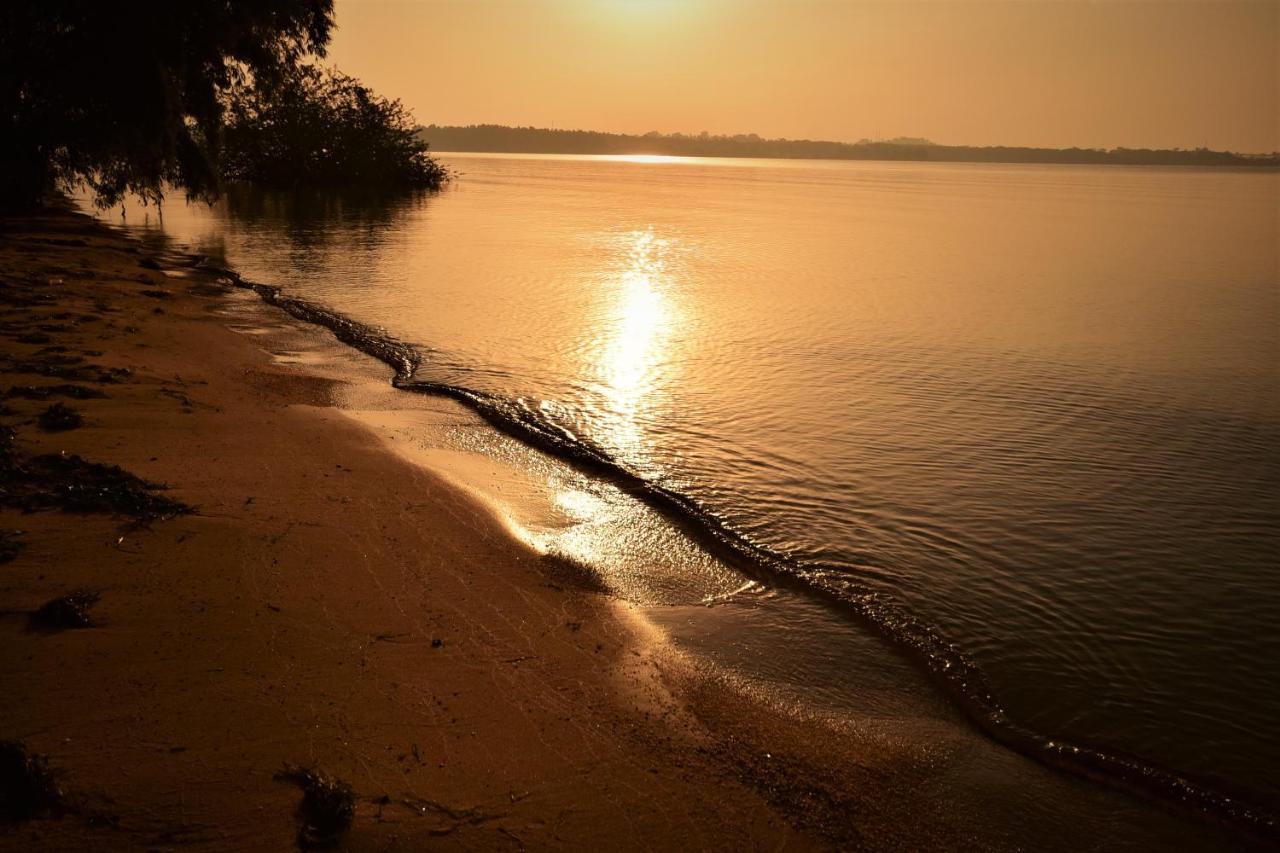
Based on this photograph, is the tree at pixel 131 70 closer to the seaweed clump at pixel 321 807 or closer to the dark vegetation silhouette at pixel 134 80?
the dark vegetation silhouette at pixel 134 80

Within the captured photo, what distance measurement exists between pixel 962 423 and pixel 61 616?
33.4 ft

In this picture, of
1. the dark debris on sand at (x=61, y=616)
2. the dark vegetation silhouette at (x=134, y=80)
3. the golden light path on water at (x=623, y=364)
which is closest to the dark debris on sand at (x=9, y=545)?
the dark debris on sand at (x=61, y=616)

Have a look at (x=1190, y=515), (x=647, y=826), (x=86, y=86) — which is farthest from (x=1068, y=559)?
(x=86, y=86)

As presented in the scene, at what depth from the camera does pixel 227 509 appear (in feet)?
19.5

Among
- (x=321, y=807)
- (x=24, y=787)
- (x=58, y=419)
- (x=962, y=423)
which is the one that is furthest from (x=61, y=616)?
(x=962, y=423)

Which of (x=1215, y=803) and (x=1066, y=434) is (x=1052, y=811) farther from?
(x=1066, y=434)

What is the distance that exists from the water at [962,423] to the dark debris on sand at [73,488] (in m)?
3.56

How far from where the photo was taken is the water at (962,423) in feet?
18.5

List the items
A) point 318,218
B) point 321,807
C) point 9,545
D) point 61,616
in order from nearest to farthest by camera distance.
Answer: point 321,807
point 61,616
point 9,545
point 318,218

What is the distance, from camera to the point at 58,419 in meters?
6.95

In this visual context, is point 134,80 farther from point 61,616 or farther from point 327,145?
point 327,145

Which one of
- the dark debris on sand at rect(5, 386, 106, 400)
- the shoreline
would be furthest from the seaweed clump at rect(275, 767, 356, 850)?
the dark debris on sand at rect(5, 386, 106, 400)

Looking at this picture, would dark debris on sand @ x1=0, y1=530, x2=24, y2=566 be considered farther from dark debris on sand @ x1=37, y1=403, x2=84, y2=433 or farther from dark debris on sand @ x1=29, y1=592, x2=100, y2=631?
dark debris on sand @ x1=37, y1=403, x2=84, y2=433

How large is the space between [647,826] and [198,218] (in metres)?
38.6
